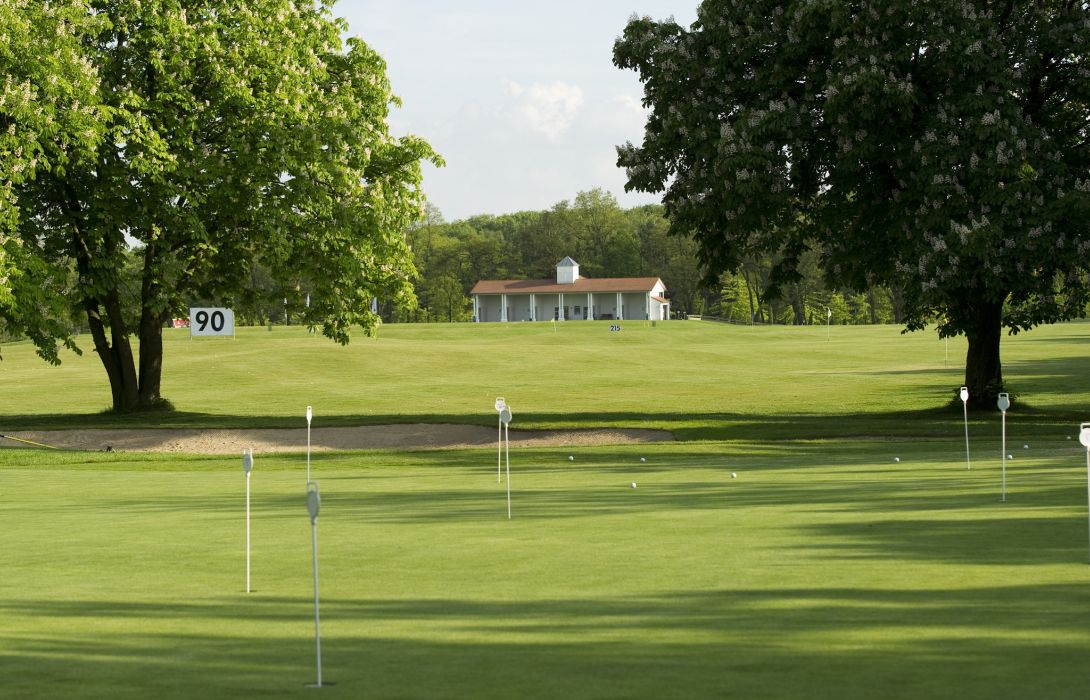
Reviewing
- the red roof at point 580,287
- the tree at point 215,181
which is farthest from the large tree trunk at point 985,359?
the red roof at point 580,287

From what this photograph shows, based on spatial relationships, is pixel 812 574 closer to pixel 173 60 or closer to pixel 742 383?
pixel 173 60

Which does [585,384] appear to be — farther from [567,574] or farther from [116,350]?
[567,574]

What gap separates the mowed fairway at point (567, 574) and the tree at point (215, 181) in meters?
9.33

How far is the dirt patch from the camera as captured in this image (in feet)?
126

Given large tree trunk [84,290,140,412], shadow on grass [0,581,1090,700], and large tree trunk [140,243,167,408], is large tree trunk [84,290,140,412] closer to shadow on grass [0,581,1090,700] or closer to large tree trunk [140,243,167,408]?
large tree trunk [140,243,167,408]

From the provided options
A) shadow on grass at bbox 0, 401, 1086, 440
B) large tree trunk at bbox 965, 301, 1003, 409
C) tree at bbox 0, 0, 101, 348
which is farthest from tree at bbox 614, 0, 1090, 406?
tree at bbox 0, 0, 101, 348

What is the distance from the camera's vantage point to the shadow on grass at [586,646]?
830 centimetres

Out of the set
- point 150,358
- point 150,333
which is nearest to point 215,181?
point 150,333

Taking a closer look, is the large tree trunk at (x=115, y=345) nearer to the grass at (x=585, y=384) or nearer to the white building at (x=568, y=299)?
the grass at (x=585, y=384)

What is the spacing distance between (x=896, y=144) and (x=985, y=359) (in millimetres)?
7923

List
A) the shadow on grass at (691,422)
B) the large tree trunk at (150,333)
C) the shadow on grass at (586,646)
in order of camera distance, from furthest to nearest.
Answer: the large tree trunk at (150,333) → the shadow on grass at (691,422) → the shadow on grass at (586,646)

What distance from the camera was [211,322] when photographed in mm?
40969

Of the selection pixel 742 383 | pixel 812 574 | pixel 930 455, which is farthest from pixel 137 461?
pixel 742 383

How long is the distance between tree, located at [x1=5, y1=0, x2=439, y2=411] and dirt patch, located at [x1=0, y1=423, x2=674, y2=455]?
2.71m
